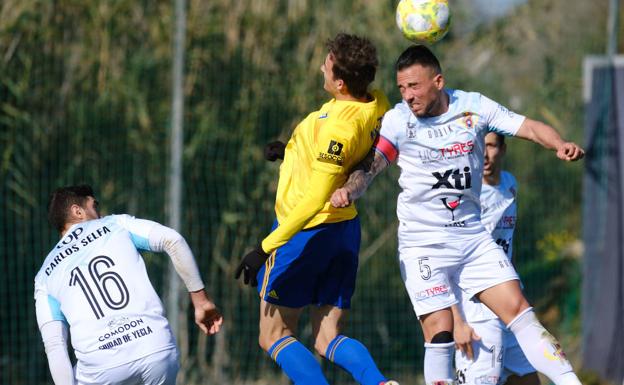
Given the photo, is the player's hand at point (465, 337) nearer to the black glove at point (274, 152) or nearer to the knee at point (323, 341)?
the knee at point (323, 341)

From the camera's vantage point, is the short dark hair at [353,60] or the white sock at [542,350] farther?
the short dark hair at [353,60]

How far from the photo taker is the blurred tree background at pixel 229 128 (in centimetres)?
889

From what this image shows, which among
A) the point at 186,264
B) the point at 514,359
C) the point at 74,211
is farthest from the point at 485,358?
the point at 74,211

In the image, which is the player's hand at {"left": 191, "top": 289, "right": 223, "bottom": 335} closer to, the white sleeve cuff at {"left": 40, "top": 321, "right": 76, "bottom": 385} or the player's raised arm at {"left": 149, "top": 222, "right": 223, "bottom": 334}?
the player's raised arm at {"left": 149, "top": 222, "right": 223, "bottom": 334}

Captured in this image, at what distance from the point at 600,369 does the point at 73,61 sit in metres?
6.10

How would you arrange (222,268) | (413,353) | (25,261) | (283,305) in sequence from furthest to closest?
(413,353), (222,268), (25,261), (283,305)

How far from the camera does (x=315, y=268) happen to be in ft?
19.4

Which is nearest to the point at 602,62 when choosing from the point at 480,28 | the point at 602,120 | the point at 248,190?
the point at 602,120

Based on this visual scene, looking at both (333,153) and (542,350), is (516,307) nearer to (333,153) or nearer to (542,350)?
(542,350)

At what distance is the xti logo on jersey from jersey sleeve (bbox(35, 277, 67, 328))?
216 cm

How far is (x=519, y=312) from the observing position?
5.55 metres

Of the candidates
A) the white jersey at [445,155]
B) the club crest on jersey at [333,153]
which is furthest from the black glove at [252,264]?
the white jersey at [445,155]

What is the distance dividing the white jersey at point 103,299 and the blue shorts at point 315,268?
0.96 meters

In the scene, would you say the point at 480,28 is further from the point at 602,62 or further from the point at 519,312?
the point at 519,312
